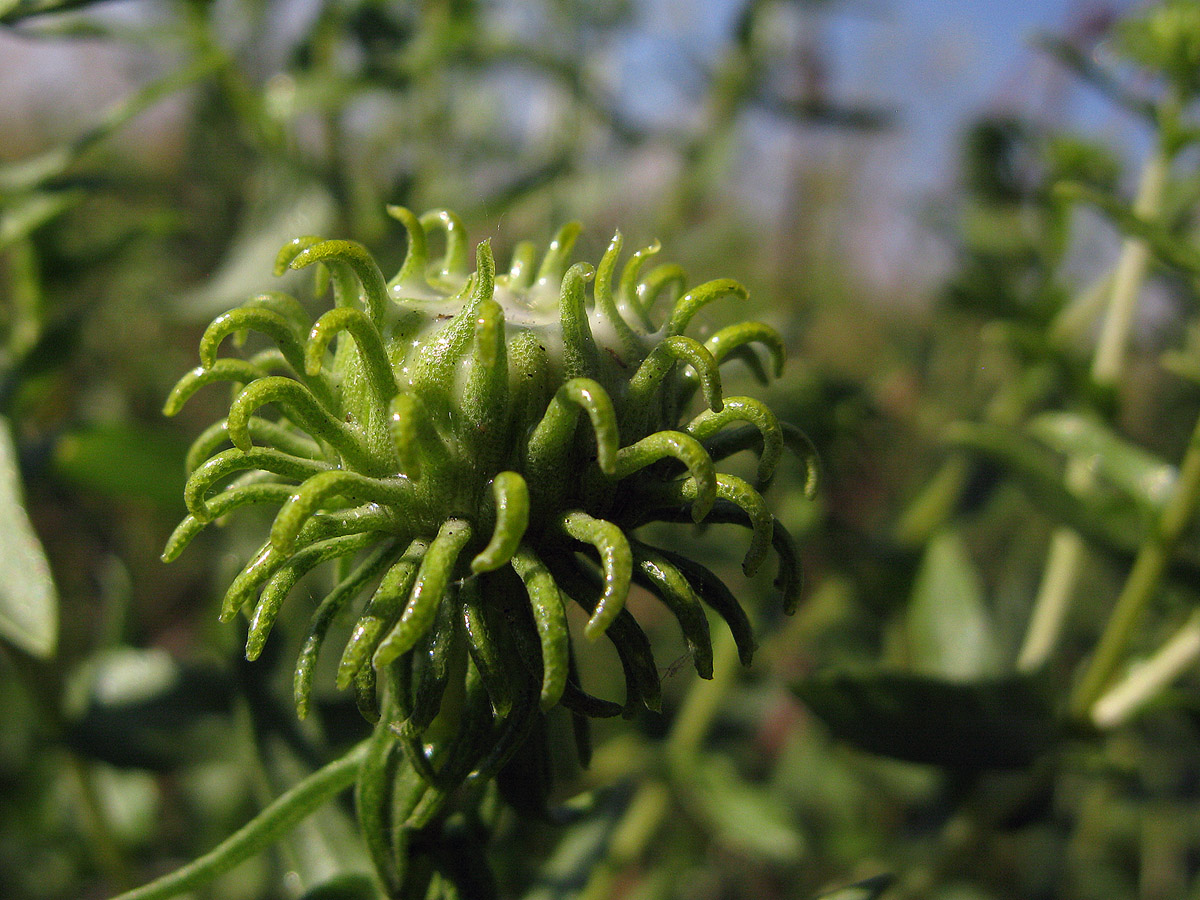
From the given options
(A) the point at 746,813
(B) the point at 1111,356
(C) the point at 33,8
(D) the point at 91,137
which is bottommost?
(A) the point at 746,813

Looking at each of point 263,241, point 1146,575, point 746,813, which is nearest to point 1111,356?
point 1146,575

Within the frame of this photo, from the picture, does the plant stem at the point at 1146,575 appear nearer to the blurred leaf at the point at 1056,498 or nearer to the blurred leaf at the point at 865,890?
the blurred leaf at the point at 1056,498

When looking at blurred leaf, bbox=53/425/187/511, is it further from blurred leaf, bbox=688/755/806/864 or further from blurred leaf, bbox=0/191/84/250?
blurred leaf, bbox=688/755/806/864

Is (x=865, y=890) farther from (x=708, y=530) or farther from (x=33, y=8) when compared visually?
(x=33, y=8)

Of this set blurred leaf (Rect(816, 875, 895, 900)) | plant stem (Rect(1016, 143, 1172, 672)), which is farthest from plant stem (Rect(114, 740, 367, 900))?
plant stem (Rect(1016, 143, 1172, 672))

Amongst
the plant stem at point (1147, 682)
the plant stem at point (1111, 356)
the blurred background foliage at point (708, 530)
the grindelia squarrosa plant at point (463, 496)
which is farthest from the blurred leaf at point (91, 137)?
the plant stem at point (1147, 682)

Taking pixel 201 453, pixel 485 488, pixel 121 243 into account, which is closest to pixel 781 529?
pixel 485 488
